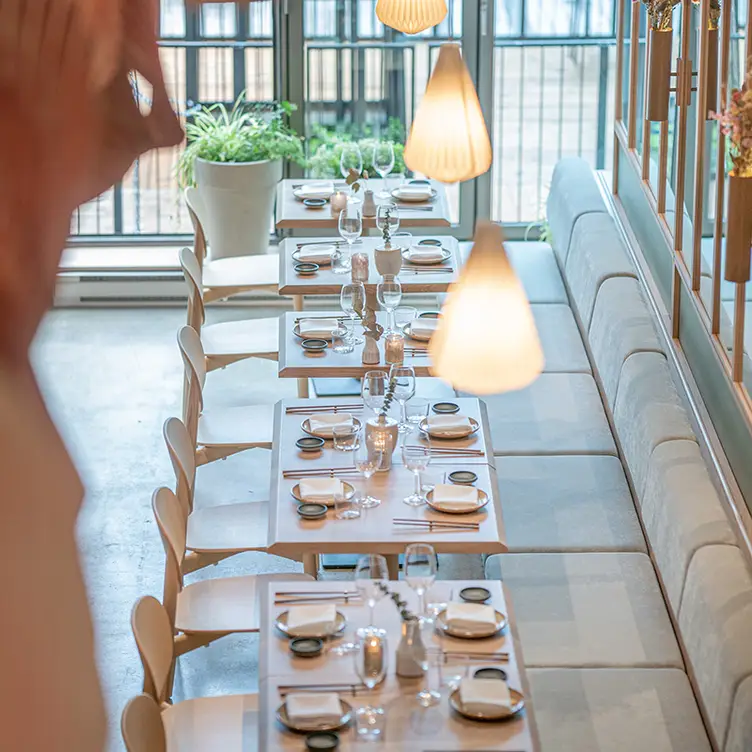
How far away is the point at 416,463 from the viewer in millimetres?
3826

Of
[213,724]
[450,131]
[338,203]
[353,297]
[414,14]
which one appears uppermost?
[414,14]

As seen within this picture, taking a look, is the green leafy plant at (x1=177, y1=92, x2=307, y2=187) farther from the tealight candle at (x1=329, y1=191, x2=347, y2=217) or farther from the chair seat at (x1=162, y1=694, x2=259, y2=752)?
the chair seat at (x1=162, y1=694, x2=259, y2=752)

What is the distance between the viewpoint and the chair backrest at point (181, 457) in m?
4.10

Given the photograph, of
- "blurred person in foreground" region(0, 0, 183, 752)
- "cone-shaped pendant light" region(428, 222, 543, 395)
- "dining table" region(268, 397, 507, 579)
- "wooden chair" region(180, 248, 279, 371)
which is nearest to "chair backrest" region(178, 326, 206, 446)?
"dining table" region(268, 397, 507, 579)

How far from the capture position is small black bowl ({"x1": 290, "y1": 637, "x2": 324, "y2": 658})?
10.3 feet

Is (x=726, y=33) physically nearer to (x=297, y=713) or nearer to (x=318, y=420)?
(x=318, y=420)

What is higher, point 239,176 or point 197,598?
point 239,176

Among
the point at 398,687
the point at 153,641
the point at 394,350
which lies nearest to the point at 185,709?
the point at 153,641

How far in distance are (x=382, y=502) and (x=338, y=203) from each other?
2872 millimetres

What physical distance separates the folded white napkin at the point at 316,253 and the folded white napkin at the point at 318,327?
0.66 meters

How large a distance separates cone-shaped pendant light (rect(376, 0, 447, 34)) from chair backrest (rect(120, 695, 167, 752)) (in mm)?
3331

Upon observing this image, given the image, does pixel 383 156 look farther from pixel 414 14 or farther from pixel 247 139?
pixel 247 139

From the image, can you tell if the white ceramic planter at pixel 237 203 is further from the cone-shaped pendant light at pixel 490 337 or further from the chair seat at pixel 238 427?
the cone-shaped pendant light at pixel 490 337

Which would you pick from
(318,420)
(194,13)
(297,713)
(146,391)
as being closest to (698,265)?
(318,420)
